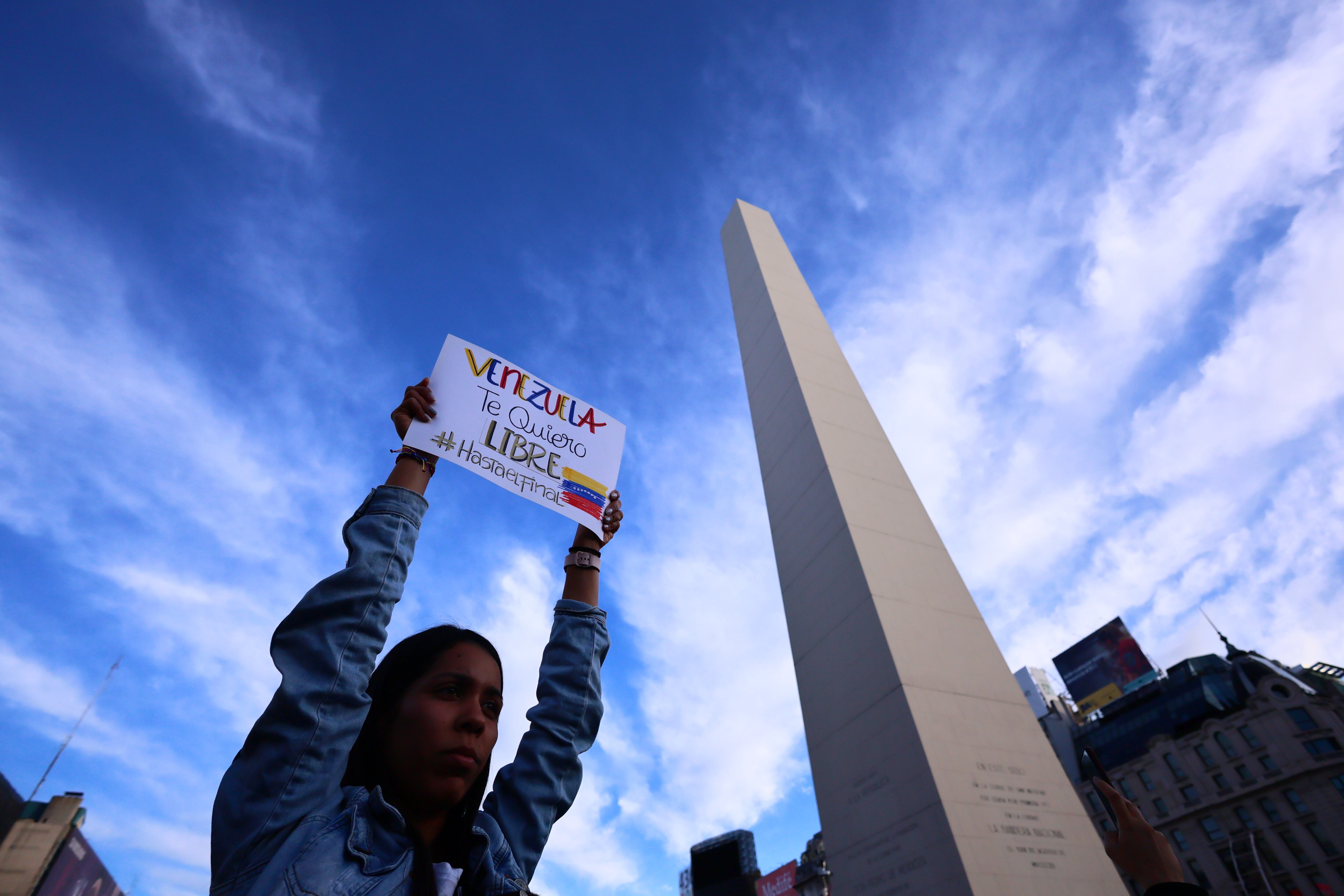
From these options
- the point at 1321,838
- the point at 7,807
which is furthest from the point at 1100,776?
the point at 7,807

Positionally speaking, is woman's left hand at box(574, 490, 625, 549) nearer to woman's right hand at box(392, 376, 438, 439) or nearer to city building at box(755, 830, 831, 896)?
woman's right hand at box(392, 376, 438, 439)

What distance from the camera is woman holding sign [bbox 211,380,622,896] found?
3.48 feet

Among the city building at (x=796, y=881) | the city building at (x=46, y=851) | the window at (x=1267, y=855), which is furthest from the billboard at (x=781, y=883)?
the city building at (x=46, y=851)

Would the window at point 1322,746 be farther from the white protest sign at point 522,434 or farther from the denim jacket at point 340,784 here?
the denim jacket at point 340,784

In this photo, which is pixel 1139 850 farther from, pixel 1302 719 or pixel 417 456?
pixel 1302 719

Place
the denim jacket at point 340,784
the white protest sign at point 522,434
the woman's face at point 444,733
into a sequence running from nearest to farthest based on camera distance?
Answer: the denim jacket at point 340,784 → the woman's face at point 444,733 → the white protest sign at point 522,434

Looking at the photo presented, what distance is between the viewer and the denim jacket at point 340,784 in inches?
41.3

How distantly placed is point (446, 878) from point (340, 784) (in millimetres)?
272

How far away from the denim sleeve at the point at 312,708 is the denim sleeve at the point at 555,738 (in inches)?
20.3

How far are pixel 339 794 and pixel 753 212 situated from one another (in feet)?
61.3

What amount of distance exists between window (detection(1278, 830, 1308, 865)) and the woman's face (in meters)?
38.6

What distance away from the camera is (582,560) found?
2.14m

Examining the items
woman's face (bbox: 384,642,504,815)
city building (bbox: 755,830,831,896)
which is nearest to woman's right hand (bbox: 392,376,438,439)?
woman's face (bbox: 384,642,504,815)

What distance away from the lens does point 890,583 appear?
28.1ft
